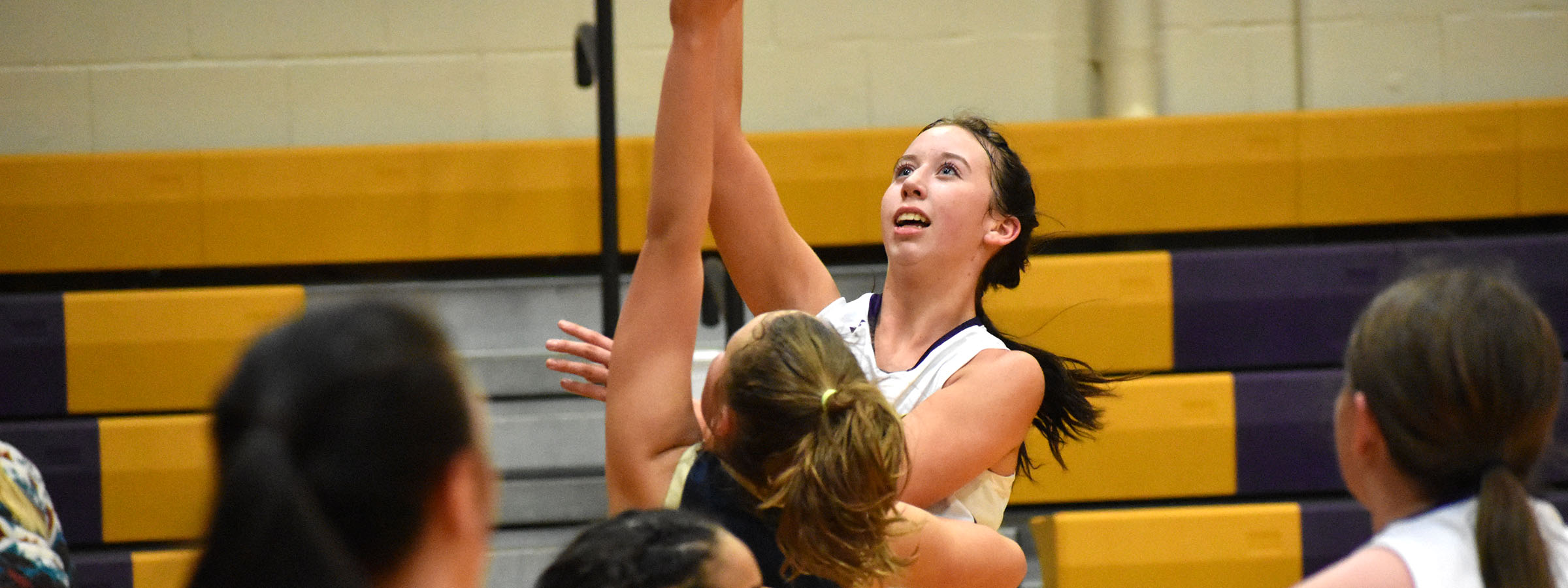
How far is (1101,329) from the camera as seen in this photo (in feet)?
10.1

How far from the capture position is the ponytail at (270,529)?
57 centimetres

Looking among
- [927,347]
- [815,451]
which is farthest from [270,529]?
[927,347]

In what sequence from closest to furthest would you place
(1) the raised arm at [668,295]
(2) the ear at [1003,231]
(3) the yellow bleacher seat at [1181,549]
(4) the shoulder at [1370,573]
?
(4) the shoulder at [1370,573] < (1) the raised arm at [668,295] < (2) the ear at [1003,231] < (3) the yellow bleacher seat at [1181,549]

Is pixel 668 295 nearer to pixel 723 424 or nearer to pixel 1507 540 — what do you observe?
pixel 723 424

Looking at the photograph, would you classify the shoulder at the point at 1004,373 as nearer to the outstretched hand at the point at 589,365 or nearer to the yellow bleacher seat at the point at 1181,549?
the outstretched hand at the point at 589,365

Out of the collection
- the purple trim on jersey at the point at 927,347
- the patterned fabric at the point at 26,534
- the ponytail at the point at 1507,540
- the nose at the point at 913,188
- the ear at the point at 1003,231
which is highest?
the nose at the point at 913,188

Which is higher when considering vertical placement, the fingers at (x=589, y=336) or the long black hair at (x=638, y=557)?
the fingers at (x=589, y=336)

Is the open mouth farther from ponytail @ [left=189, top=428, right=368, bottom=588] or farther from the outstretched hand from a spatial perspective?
ponytail @ [left=189, top=428, right=368, bottom=588]

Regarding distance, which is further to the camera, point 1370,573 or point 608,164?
point 608,164

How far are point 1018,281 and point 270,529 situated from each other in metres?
1.30

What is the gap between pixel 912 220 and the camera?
167cm

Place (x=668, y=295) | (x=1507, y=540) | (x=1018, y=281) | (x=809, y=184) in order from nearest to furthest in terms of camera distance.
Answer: (x=1507, y=540)
(x=668, y=295)
(x=1018, y=281)
(x=809, y=184)

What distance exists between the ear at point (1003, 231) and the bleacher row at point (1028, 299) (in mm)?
1249

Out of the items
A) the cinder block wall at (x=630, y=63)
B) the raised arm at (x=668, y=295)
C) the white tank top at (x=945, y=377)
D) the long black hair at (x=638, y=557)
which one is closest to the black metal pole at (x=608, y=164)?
the cinder block wall at (x=630, y=63)
